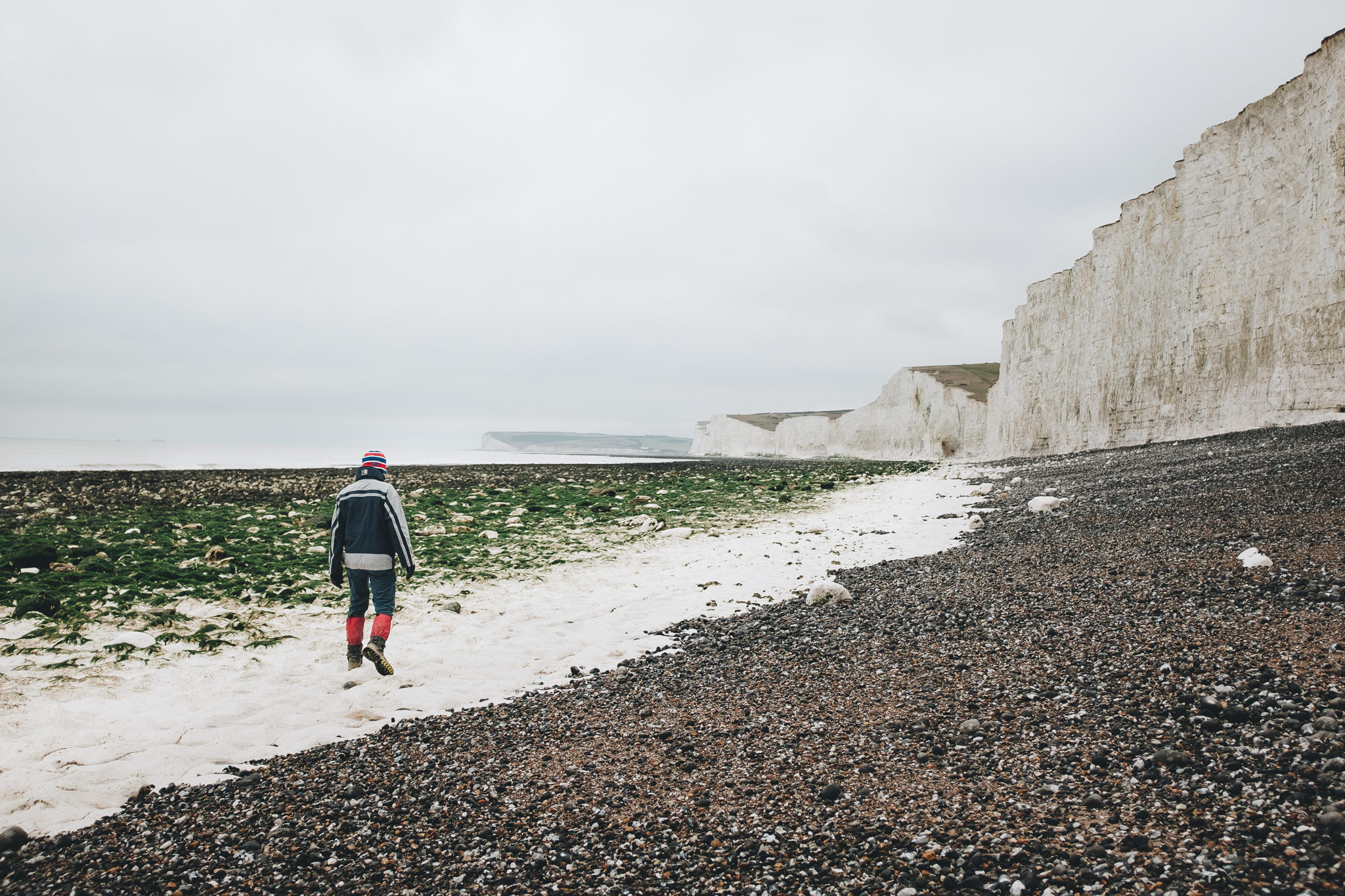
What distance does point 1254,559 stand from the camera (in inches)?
243

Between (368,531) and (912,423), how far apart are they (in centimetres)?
7068

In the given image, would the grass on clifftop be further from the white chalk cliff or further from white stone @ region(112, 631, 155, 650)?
the white chalk cliff

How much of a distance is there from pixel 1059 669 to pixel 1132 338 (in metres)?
30.2

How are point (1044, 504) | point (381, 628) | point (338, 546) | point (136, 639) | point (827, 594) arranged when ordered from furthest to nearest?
point (1044, 504), point (827, 594), point (136, 639), point (338, 546), point (381, 628)

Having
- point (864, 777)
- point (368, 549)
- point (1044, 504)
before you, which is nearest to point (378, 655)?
point (368, 549)

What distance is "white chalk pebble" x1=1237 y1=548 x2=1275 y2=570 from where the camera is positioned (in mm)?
6062

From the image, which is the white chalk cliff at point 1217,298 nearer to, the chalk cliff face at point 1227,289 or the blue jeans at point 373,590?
the chalk cliff face at point 1227,289

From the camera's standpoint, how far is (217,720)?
5059mm

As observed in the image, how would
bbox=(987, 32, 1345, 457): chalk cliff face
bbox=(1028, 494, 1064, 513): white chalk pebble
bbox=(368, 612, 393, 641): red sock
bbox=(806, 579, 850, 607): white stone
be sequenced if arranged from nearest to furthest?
1. bbox=(368, 612, 393, 641): red sock
2. bbox=(806, 579, 850, 607): white stone
3. bbox=(1028, 494, 1064, 513): white chalk pebble
4. bbox=(987, 32, 1345, 457): chalk cliff face

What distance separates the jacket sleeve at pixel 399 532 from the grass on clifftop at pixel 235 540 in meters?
2.00

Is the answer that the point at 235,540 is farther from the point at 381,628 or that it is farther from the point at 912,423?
the point at 912,423

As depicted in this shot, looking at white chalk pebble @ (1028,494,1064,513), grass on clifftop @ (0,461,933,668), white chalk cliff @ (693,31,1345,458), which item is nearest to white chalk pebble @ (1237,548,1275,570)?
white chalk pebble @ (1028,494,1064,513)

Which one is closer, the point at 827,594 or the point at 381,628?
the point at 381,628

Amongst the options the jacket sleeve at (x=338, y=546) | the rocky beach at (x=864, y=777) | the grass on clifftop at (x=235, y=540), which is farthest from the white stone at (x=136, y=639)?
the rocky beach at (x=864, y=777)
